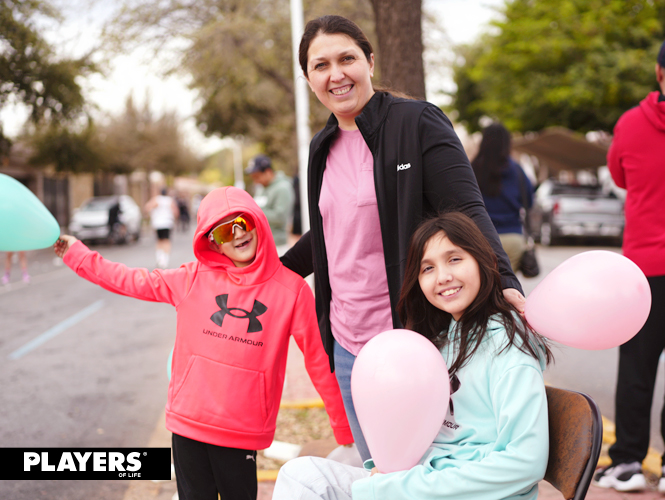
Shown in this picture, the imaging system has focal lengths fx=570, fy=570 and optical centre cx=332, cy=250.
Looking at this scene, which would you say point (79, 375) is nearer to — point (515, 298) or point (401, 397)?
point (401, 397)

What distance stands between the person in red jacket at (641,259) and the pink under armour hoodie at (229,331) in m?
1.56

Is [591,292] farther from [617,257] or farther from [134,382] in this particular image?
[134,382]

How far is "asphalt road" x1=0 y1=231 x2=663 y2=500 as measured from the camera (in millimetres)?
3904

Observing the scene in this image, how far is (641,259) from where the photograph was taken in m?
2.84

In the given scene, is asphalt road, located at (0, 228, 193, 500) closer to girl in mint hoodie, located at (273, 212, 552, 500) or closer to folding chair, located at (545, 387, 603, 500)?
girl in mint hoodie, located at (273, 212, 552, 500)

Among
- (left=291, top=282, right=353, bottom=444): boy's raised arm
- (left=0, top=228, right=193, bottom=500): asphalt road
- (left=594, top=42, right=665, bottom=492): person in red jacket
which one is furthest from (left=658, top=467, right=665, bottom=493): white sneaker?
(left=0, top=228, right=193, bottom=500): asphalt road

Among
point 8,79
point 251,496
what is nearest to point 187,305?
point 251,496

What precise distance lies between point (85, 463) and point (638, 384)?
3.21 m

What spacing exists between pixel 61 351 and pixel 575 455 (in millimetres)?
5969

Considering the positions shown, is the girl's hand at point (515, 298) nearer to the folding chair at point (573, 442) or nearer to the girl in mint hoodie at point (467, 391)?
the girl in mint hoodie at point (467, 391)

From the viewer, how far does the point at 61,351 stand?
6.26m

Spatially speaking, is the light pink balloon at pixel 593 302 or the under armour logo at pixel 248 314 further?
the under armour logo at pixel 248 314

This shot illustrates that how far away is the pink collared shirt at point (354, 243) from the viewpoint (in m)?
2.00

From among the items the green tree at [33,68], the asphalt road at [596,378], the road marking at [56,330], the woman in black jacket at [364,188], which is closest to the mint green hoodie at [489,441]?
the woman in black jacket at [364,188]
